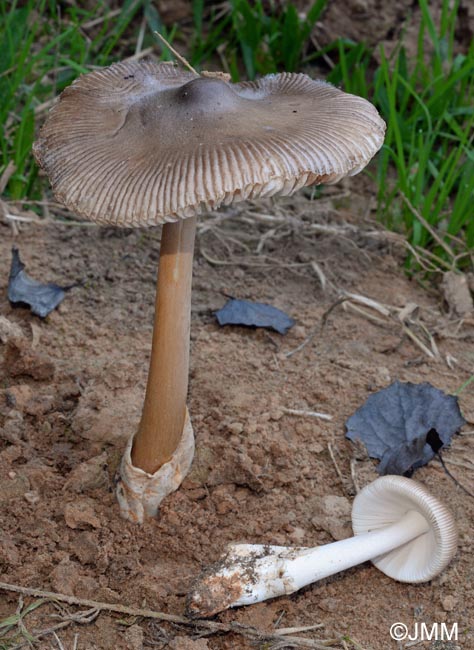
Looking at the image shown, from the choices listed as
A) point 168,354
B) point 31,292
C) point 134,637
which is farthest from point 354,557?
point 31,292

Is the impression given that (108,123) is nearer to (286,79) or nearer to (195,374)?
(286,79)

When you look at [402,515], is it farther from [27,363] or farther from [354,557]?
[27,363]

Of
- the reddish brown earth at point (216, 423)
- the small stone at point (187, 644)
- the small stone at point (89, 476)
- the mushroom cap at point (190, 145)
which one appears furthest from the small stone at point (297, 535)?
the mushroom cap at point (190, 145)

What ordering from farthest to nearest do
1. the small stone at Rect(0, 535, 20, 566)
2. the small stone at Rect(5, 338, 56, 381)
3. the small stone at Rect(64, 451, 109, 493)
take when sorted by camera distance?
the small stone at Rect(5, 338, 56, 381) < the small stone at Rect(64, 451, 109, 493) < the small stone at Rect(0, 535, 20, 566)

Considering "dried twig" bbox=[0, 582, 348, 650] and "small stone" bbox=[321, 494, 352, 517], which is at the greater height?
"small stone" bbox=[321, 494, 352, 517]

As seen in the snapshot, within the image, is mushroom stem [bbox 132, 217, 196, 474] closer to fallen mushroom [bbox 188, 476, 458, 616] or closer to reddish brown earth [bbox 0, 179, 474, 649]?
reddish brown earth [bbox 0, 179, 474, 649]

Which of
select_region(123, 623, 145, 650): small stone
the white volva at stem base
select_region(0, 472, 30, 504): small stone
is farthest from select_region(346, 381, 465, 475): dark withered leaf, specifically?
select_region(0, 472, 30, 504): small stone
